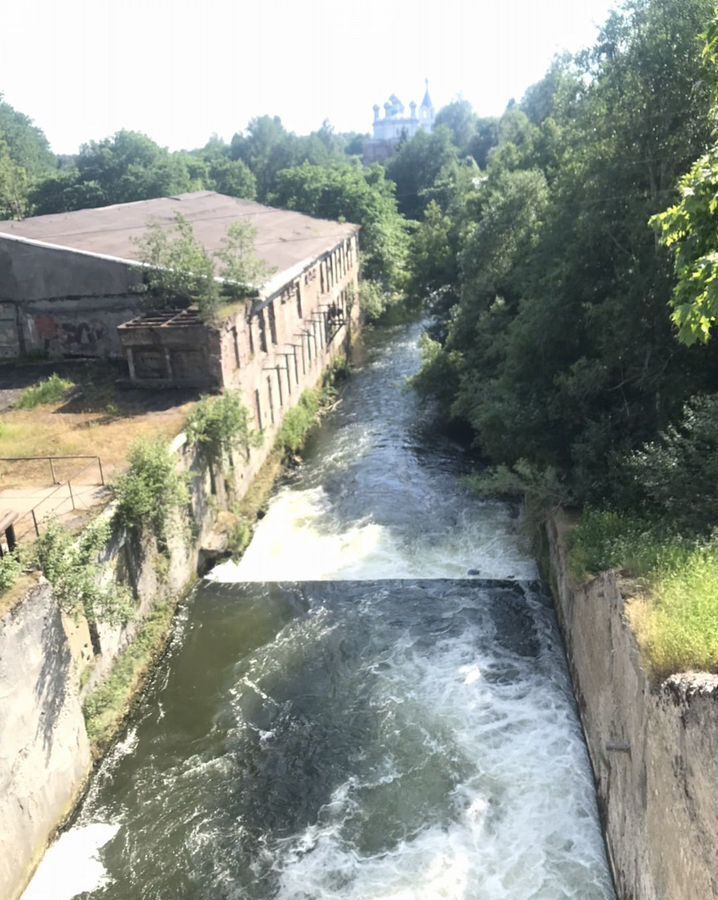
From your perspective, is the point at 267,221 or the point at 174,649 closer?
the point at 174,649

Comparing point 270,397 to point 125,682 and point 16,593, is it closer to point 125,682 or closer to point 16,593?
point 125,682

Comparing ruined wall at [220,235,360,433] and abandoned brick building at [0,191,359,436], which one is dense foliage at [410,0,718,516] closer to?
ruined wall at [220,235,360,433]

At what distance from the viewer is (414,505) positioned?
20516 mm

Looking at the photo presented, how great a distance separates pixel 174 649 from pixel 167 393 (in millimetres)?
8753

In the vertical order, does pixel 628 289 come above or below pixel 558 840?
above

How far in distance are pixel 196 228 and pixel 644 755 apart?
29992 millimetres

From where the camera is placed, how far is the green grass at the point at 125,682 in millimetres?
12234

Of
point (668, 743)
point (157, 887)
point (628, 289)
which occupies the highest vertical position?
point (628, 289)

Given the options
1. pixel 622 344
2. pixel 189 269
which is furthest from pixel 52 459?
pixel 622 344

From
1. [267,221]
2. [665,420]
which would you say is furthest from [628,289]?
[267,221]

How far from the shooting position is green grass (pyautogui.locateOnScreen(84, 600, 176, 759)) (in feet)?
40.1

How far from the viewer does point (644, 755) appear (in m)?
8.38

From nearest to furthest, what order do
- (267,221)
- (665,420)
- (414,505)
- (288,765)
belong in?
1. (288,765)
2. (665,420)
3. (414,505)
4. (267,221)

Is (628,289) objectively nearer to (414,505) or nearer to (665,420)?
(665,420)
